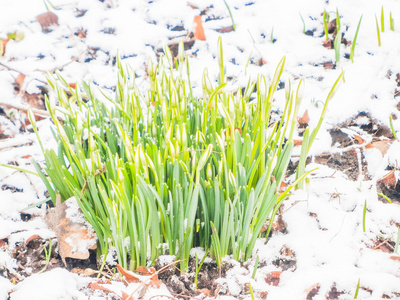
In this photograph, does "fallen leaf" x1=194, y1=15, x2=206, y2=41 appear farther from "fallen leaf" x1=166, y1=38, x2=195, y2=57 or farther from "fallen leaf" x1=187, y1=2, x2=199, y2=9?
"fallen leaf" x1=187, y1=2, x2=199, y2=9

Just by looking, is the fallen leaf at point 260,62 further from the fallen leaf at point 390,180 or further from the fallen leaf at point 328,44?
the fallen leaf at point 390,180

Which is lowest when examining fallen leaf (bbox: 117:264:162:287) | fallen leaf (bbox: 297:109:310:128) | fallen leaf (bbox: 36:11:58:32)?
fallen leaf (bbox: 117:264:162:287)

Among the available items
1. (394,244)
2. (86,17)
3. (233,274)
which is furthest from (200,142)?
(86,17)

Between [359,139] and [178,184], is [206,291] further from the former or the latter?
[359,139]

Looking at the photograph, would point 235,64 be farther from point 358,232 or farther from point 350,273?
point 350,273

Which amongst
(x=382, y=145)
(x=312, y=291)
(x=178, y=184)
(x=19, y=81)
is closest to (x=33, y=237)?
(x=178, y=184)

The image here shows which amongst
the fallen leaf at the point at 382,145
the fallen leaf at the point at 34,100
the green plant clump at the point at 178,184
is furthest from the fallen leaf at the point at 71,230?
the fallen leaf at the point at 382,145

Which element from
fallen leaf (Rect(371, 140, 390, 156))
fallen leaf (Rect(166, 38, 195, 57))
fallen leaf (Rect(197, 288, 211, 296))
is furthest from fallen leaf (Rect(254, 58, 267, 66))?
fallen leaf (Rect(197, 288, 211, 296))
